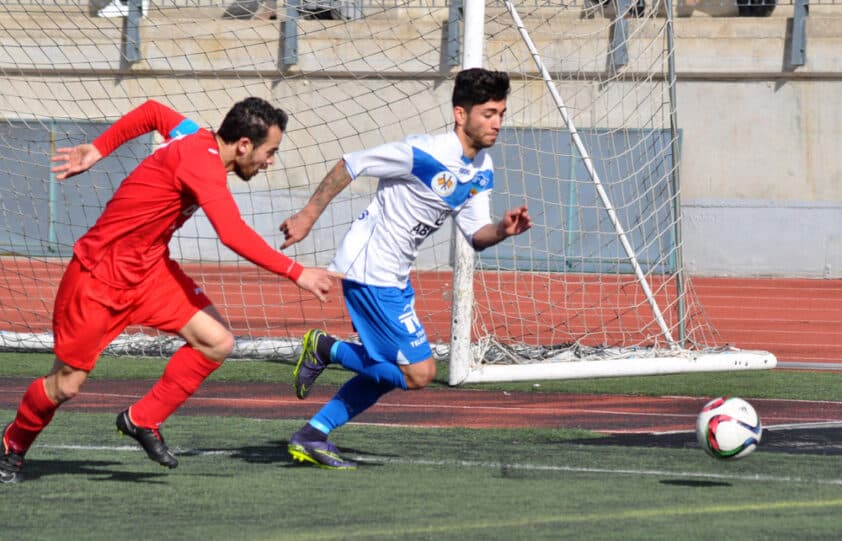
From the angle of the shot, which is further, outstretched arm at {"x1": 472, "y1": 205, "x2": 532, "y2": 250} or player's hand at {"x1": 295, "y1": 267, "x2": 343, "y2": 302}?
outstretched arm at {"x1": 472, "y1": 205, "x2": 532, "y2": 250}

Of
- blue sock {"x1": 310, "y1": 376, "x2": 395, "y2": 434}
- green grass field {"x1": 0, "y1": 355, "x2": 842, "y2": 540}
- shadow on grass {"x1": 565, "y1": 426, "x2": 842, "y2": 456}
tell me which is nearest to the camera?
green grass field {"x1": 0, "y1": 355, "x2": 842, "y2": 540}

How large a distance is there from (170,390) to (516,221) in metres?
1.63

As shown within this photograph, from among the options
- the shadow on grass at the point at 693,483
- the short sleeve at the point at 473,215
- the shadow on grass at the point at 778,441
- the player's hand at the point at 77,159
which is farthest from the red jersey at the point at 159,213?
the shadow on grass at the point at 778,441

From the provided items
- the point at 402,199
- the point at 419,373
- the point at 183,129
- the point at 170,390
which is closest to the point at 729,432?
the point at 419,373

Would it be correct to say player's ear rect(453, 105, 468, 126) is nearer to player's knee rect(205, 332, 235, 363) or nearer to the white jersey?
the white jersey

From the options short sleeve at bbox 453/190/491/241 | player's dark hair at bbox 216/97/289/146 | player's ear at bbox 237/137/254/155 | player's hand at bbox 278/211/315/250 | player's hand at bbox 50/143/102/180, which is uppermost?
player's dark hair at bbox 216/97/289/146

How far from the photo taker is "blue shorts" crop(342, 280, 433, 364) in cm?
615

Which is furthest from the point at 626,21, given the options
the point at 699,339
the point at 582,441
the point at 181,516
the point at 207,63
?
the point at 207,63

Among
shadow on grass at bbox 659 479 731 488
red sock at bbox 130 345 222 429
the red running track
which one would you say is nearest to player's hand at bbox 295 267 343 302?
red sock at bbox 130 345 222 429

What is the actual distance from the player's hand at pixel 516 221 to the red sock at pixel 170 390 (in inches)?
55.5

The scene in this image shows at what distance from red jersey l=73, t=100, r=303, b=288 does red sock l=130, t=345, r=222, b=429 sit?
42cm

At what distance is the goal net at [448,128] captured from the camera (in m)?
11.0

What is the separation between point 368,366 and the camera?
6.24 metres

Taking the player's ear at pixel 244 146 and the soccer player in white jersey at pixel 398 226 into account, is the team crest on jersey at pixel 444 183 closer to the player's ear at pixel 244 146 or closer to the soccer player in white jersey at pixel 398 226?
the soccer player in white jersey at pixel 398 226
